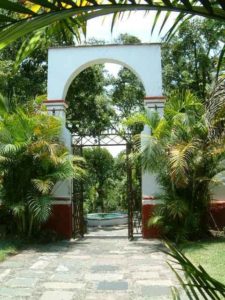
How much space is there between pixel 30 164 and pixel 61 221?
1.73m

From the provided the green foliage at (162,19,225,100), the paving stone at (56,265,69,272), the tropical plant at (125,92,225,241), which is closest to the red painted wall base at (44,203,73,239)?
the tropical plant at (125,92,225,241)

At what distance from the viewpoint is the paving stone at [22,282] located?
626cm

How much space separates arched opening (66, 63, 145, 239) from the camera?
39.6 ft

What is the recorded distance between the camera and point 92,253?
9133 millimetres

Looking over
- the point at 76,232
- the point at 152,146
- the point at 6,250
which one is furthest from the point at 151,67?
the point at 6,250

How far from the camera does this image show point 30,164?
10.6 meters

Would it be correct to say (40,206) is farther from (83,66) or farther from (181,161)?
(83,66)

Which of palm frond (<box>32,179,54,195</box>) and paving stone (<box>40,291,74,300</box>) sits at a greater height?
palm frond (<box>32,179,54,195</box>)

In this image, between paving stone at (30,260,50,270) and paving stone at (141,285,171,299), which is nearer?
paving stone at (141,285,171,299)

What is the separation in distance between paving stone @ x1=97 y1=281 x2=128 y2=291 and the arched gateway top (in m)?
6.00

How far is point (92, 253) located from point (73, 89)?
823 centimetres

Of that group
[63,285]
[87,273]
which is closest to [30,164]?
[87,273]

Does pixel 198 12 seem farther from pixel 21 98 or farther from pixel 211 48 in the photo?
pixel 211 48

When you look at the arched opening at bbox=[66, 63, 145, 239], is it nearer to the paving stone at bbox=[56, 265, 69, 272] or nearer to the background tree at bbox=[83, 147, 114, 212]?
the background tree at bbox=[83, 147, 114, 212]
